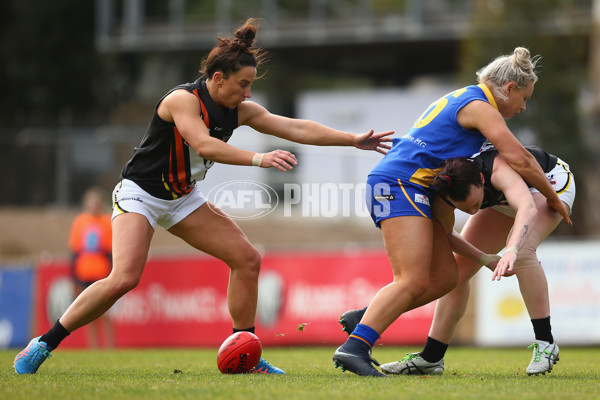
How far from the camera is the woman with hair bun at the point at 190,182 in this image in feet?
20.4

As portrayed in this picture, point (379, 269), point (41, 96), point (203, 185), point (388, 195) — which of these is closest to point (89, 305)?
point (388, 195)

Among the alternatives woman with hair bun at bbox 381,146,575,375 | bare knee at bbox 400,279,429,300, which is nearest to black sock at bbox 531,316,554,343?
woman with hair bun at bbox 381,146,575,375

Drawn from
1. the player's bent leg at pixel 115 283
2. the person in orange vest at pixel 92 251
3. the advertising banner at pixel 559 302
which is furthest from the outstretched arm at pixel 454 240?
the person in orange vest at pixel 92 251

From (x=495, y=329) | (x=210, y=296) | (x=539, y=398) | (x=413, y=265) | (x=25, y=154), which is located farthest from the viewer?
(x=25, y=154)

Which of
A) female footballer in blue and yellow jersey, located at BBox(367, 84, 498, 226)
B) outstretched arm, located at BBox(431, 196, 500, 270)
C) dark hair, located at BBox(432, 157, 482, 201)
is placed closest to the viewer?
dark hair, located at BBox(432, 157, 482, 201)

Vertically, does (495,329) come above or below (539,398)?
below

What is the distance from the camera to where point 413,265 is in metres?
5.87

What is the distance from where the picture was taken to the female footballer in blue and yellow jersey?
597 cm

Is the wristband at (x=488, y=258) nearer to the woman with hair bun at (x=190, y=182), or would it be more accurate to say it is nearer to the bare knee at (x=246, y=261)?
the woman with hair bun at (x=190, y=182)

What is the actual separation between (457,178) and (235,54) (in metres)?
1.79

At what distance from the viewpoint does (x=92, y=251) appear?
42.5 feet

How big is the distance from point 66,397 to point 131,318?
9427 mm

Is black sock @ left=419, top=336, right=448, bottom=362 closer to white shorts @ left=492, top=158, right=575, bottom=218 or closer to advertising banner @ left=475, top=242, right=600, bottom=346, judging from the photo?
white shorts @ left=492, top=158, right=575, bottom=218

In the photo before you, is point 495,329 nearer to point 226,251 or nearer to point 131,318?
point 131,318
